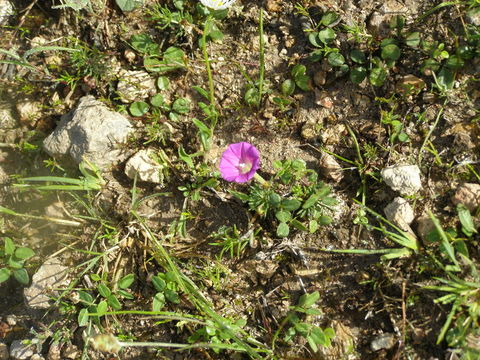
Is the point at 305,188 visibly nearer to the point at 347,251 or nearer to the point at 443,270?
the point at 347,251

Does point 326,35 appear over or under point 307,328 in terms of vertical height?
over

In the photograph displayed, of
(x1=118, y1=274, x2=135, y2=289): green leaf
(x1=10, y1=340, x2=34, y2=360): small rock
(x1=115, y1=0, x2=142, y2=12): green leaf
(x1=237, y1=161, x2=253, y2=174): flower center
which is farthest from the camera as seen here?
(x1=115, y1=0, x2=142, y2=12): green leaf

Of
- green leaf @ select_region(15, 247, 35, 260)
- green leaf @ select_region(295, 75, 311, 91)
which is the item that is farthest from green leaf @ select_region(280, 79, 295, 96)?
green leaf @ select_region(15, 247, 35, 260)

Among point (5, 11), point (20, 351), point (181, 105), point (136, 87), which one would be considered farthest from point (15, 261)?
point (5, 11)

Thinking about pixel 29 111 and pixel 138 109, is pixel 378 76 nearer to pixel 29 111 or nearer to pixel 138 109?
pixel 138 109

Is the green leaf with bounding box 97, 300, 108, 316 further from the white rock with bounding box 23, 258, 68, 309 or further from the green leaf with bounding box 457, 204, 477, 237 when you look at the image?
the green leaf with bounding box 457, 204, 477, 237
